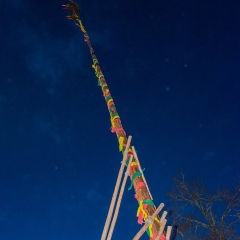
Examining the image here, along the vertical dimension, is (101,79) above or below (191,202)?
above

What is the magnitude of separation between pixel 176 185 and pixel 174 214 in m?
1.47

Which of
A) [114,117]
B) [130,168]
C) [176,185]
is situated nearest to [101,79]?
[114,117]

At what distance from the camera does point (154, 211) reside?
298cm

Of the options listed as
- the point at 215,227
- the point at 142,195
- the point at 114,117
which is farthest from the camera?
the point at 215,227

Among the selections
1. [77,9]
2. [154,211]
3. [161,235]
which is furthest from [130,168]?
[77,9]

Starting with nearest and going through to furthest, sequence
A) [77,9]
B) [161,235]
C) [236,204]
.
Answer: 1. [161,235]
2. [236,204]
3. [77,9]

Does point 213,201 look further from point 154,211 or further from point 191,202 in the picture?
point 154,211

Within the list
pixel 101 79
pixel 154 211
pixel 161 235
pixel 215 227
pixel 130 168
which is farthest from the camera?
pixel 215 227

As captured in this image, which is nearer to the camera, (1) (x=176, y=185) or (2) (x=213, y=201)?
(2) (x=213, y=201)

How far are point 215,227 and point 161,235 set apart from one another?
8.72 m

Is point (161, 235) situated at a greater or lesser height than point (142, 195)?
lesser

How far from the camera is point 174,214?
11.4m

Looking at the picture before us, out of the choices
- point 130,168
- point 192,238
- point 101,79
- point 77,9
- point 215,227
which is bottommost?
point 192,238

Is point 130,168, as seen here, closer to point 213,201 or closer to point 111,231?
point 111,231
